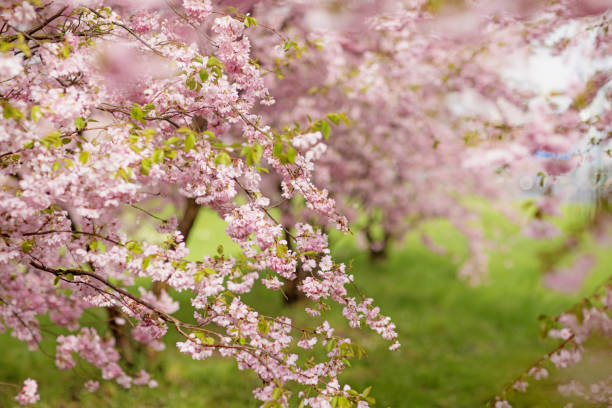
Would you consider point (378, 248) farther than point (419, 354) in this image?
Yes

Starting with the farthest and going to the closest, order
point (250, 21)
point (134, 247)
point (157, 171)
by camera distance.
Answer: point (250, 21) → point (134, 247) → point (157, 171)

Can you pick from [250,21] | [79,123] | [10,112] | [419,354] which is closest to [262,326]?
[79,123]

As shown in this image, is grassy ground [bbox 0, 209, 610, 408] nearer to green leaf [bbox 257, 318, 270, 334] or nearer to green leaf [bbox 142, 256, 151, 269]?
green leaf [bbox 257, 318, 270, 334]

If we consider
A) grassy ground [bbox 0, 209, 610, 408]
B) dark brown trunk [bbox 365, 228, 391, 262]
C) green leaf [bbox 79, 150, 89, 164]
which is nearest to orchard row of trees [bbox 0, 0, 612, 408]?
green leaf [bbox 79, 150, 89, 164]

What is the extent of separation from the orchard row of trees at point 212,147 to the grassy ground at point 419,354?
2.26 ft

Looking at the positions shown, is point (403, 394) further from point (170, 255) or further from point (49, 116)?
point (49, 116)

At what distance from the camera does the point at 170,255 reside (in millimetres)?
2949

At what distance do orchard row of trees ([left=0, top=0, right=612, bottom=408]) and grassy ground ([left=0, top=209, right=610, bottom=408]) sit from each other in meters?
0.69

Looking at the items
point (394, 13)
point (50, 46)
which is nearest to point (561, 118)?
point (394, 13)

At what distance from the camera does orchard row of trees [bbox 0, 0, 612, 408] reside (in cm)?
282

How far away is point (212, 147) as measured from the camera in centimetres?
328

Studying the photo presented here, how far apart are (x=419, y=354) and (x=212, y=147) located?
6312 millimetres

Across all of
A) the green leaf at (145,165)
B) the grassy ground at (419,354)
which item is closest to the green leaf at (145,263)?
the green leaf at (145,165)

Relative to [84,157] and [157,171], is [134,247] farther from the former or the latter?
[84,157]
